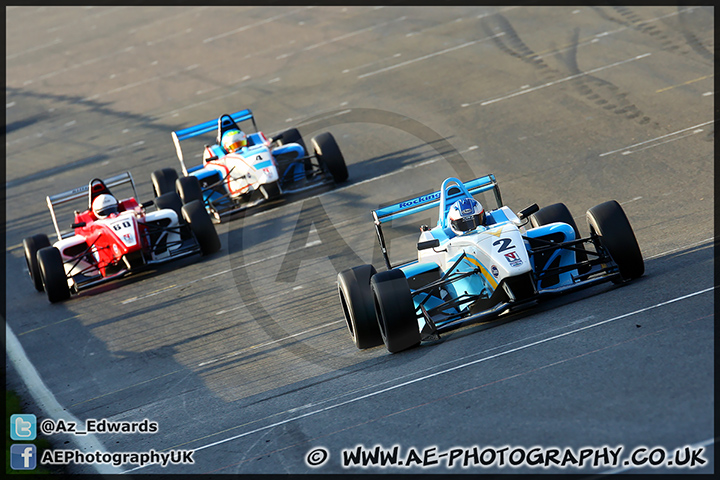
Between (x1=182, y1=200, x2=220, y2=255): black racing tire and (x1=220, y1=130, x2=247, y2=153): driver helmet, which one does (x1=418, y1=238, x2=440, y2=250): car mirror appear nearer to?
(x1=182, y1=200, x2=220, y2=255): black racing tire

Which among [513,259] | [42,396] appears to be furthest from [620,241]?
[42,396]

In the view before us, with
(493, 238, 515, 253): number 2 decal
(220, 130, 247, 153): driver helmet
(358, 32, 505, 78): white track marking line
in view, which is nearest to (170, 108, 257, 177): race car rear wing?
(220, 130, 247, 153): driver helmet

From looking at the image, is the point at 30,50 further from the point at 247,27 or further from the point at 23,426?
the point at 23,426

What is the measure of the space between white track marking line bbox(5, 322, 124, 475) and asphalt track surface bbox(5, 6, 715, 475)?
0.16 ft

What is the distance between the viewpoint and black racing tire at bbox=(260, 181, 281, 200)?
62.9 ft

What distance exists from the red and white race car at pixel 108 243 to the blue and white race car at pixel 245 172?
4.80 ft

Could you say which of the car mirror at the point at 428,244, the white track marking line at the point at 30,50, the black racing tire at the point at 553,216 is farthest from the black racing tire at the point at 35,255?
the white track marking line at the point at 30,50

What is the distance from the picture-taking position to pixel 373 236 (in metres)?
16.5

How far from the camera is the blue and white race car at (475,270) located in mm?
10367

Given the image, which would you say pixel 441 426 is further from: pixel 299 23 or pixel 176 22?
pixel 176 22

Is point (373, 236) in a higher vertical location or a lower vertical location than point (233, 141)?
lower

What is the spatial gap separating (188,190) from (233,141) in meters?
1.93

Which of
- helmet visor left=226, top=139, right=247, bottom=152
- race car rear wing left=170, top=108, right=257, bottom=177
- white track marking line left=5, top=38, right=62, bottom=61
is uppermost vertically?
white track marking line left=5, top=38, right=62, bottom=61

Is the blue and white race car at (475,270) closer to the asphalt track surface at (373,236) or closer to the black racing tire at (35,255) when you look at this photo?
the asphalt track surface at (373,236)
